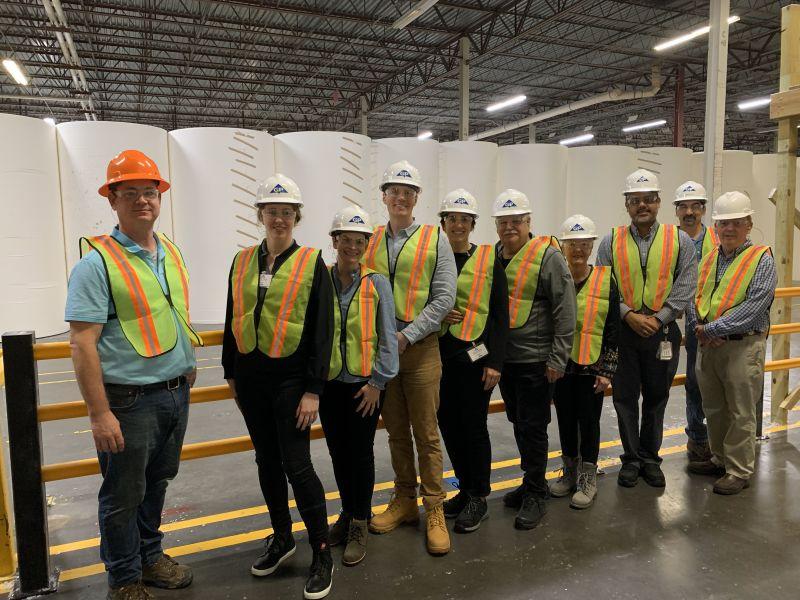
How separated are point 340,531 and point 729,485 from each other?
262cm

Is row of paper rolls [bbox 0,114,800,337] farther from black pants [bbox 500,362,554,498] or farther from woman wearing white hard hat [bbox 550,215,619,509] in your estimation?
black pants [bbox 500,362,554,498]

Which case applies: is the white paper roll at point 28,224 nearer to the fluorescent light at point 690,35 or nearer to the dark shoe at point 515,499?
the dark shoe at point 515,499

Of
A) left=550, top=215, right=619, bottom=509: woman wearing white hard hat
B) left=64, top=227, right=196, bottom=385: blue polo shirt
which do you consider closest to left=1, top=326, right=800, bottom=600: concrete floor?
left=550, top=215, right=619, bottom=509: woman wearing white hard hat

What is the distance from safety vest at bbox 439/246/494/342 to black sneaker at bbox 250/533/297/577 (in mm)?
1371

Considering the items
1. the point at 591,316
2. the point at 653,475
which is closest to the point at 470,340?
the point at 591,316

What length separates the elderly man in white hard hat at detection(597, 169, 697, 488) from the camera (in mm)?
3654

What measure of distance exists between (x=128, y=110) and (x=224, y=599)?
2379cm

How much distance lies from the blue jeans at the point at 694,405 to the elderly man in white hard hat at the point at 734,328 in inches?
15.5

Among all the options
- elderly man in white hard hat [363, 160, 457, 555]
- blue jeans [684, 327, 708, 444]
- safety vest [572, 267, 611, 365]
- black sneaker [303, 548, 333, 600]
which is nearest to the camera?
black sneaker [303, 548, 333, 600]

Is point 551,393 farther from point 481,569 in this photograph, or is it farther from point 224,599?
point 224,599

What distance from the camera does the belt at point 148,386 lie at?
2.31 m

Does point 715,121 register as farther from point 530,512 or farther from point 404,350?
point 404,350

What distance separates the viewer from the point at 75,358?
2.19 meters

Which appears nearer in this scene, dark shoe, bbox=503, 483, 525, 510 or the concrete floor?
the concrete floor
